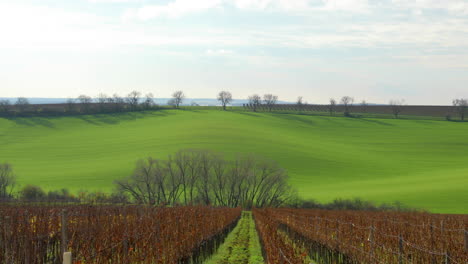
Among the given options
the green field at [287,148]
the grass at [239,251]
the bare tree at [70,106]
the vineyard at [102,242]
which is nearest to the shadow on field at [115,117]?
the green field at [287,148]

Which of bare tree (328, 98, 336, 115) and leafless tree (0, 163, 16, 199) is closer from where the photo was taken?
leafless tree (0, 163, 16, 199)

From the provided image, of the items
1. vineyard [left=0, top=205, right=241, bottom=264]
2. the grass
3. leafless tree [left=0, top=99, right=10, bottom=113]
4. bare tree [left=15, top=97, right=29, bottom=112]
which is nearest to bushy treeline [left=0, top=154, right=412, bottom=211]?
the grass

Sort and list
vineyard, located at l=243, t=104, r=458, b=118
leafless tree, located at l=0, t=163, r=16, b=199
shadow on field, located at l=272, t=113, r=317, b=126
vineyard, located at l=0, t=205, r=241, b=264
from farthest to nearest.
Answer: vineyard, located at l=243, t=104, r=458, b=118 → shadow on field, located at l=272, t=113, r=317, b=126 → leafless tree, located at l=0, t=163, r=16, b=199 → vineyard, located at l=0, t=205, r=241, b=264

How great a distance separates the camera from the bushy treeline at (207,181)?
56.5m

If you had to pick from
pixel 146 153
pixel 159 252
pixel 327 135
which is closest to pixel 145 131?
pixel 146 153

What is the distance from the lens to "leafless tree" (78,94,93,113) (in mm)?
109512

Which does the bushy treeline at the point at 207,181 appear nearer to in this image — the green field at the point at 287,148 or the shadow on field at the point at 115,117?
the green field at the point at 287,148

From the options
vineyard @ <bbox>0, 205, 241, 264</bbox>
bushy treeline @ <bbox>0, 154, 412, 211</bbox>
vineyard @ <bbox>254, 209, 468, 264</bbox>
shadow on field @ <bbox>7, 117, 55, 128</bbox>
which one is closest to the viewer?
vineyard @ <bbox>0, 205, 241, 264</bbox>

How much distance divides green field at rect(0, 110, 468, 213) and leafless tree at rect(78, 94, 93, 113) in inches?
234

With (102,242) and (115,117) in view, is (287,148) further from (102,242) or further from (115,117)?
(102,242)

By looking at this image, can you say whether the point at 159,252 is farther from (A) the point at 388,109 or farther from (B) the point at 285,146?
(A) the point at 388,109

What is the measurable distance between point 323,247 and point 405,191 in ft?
134

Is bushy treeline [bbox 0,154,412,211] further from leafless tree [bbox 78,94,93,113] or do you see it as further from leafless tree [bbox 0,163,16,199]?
leafless tree [bbox 78,94,93,113]

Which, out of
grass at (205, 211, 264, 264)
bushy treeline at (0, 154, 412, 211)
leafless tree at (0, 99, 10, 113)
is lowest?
bushy treeline at (0, 154, 412, 211)
